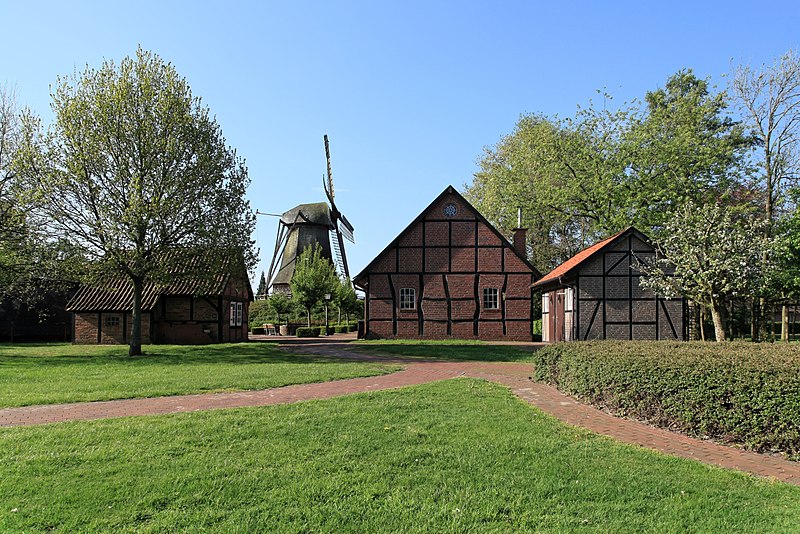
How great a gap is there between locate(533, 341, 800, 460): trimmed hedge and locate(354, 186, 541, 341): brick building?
17.4 meters

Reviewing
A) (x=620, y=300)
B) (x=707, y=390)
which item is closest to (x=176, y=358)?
(x=707, y=390)

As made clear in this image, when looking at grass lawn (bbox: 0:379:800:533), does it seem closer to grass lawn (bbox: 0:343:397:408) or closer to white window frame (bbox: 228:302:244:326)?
grass lawn (bbox: 0:343:397:408)

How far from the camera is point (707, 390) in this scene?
715 centimetres

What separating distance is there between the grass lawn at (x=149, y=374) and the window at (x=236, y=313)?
8.62 m

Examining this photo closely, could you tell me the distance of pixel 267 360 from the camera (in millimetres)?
17375

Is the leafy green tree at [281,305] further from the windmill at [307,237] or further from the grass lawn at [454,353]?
the grass lawn at [454,353]

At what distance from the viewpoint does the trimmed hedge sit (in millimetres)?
6414

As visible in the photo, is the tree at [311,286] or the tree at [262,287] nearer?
the tree at [311,286]

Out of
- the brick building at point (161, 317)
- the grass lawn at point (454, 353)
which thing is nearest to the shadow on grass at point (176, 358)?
the grass lawn at point (454, 353)

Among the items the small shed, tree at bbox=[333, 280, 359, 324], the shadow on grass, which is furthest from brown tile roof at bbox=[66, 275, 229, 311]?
tree at bbox=[333, 280, 359, 324]

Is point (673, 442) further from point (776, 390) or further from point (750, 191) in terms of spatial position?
point (750, 191)

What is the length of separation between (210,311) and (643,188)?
20795mm

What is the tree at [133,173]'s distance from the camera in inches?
718

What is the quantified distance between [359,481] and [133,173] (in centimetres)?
1667
